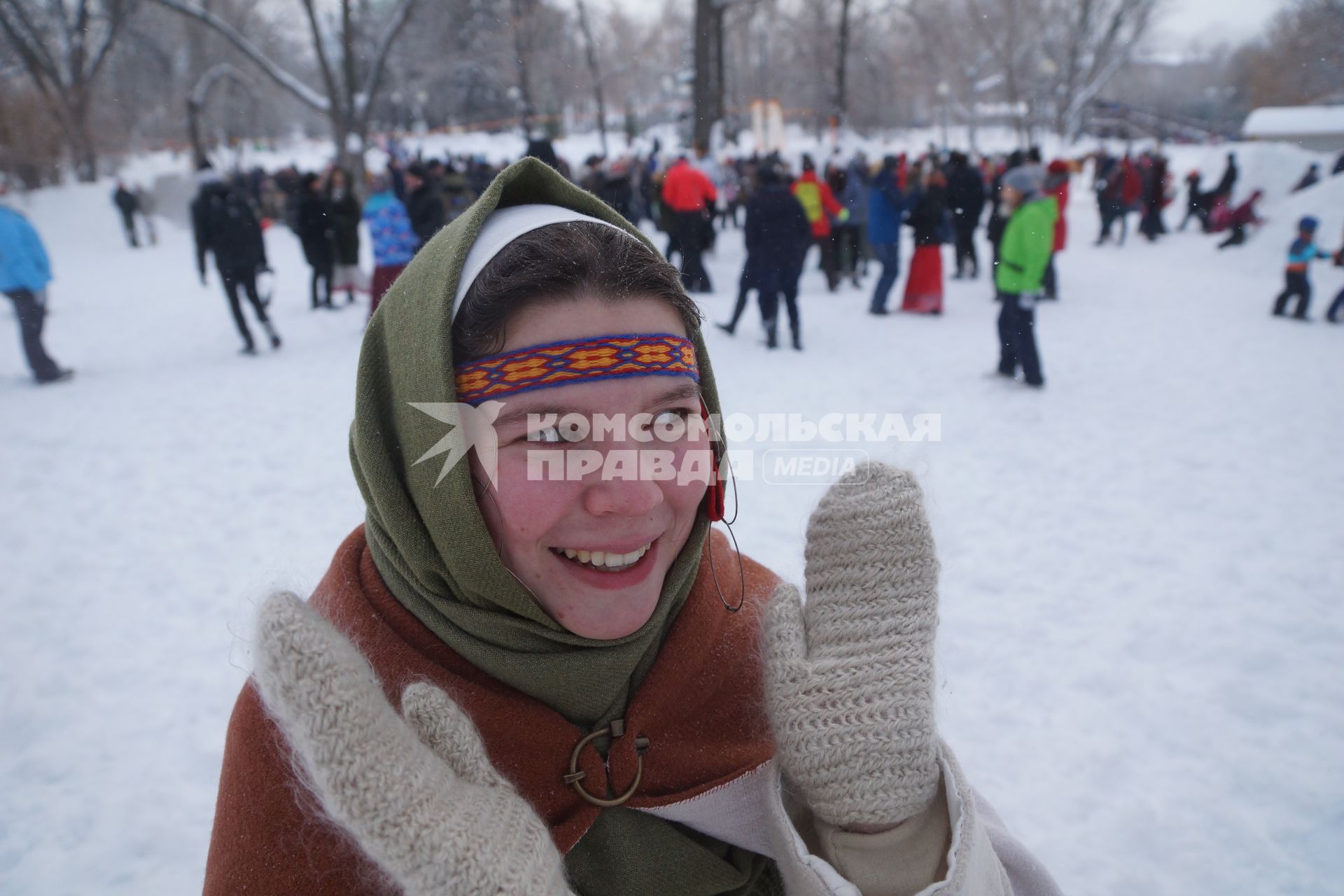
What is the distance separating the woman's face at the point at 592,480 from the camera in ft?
3.44

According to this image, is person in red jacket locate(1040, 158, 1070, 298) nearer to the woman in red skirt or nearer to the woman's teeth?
the woman in red skirt

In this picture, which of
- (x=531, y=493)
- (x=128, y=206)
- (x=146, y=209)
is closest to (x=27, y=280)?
(x=531, y=493)

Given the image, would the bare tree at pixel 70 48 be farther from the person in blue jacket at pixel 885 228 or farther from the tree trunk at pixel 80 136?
the person in blue jacket at pixel 885 228

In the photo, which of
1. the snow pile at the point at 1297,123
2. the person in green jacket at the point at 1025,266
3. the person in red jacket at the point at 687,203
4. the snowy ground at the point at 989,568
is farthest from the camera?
the snow pile at the point at 1297,123

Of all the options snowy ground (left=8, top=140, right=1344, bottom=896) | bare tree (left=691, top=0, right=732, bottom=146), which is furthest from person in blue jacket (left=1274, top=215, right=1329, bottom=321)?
bare tree (left=691, top=0, right=732, bottom=146)

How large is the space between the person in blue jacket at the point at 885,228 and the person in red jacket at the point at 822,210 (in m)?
0.61

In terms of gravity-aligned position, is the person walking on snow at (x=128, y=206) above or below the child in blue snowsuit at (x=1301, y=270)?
above

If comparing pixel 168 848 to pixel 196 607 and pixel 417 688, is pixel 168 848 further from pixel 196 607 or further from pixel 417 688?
pixel 417 688

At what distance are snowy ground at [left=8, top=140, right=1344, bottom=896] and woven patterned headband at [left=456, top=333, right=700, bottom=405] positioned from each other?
1.32 ft

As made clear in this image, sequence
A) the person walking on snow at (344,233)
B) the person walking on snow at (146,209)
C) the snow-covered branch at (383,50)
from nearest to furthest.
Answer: the person walking on snow at (344,233)
the snow-covered branch at (383,50)
the person walking on snow at (146,209)

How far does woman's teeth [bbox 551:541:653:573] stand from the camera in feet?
3.64

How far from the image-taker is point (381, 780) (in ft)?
2.89

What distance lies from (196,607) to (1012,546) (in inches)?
166

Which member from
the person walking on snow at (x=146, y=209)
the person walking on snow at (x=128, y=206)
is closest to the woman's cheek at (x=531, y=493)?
the person walking on snow at (x=128, y=206)
